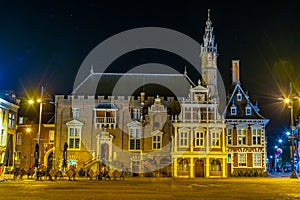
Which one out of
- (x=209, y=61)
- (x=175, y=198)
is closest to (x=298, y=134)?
(x=209, y=61)

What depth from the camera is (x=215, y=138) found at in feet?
→ 167

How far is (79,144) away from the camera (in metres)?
52.4

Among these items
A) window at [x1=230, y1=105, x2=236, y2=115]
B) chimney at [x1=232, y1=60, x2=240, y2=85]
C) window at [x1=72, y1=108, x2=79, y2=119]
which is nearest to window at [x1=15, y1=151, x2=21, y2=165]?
window at [x1=72, y1=108, x2=79, y2=119]

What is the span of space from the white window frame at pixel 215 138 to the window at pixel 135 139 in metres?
9.46

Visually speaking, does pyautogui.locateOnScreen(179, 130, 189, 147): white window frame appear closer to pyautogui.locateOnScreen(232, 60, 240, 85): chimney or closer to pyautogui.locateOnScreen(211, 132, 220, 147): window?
pyautogui.locateOnScreen(211, 132, 220, 147): window

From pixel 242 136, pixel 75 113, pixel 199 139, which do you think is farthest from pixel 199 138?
pixel 75 113

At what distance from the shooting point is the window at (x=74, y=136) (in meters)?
52.5

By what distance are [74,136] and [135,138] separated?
26.3 ft

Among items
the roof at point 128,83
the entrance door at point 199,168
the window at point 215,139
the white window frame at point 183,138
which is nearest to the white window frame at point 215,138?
the window at point 215,139

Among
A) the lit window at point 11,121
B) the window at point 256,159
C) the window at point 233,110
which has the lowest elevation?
the window at point 256,159

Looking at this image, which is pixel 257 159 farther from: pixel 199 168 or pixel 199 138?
pixel 199 138

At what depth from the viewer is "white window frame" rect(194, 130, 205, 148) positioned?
50.7m

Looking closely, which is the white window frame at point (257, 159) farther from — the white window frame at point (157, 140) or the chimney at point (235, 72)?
the white window frame at point (157, 140)

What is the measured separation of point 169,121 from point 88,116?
10685mm
